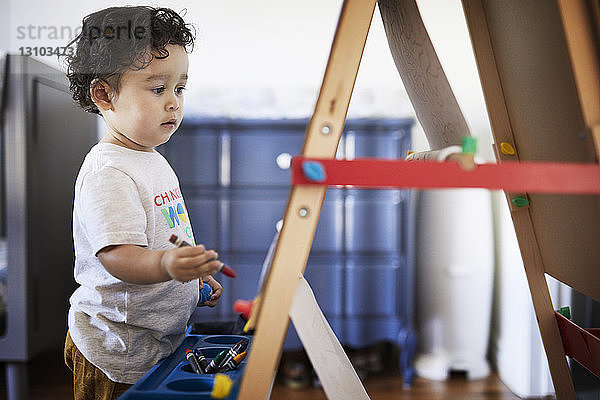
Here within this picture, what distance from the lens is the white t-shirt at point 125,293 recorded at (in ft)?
3.05

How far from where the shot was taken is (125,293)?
96 centimetres

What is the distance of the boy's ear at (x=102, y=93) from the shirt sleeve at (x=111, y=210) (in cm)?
16

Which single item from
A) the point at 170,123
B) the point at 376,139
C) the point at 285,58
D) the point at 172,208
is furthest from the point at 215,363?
the point at 285,58

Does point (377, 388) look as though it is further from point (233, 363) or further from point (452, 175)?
point (452, 175)

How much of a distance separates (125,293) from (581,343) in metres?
0.75

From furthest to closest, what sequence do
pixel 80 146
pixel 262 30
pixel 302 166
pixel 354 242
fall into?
pixel 354 242 < pixel 262 30 < pixel 80 146 < pixel 302 166

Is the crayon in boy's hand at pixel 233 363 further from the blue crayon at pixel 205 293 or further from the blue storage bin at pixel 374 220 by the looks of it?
the blue storage bin at pixel 374 220

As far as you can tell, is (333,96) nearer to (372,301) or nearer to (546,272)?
(546,272)

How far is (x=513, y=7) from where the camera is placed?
0.93m

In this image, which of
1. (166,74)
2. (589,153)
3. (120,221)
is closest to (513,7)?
(589,153)

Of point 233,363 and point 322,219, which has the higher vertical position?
point 322,219

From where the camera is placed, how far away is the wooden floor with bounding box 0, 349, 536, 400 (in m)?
1.89

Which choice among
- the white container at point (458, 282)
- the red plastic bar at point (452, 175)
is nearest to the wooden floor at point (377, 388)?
the white container at point (458, 282)

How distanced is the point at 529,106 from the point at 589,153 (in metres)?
0.21
